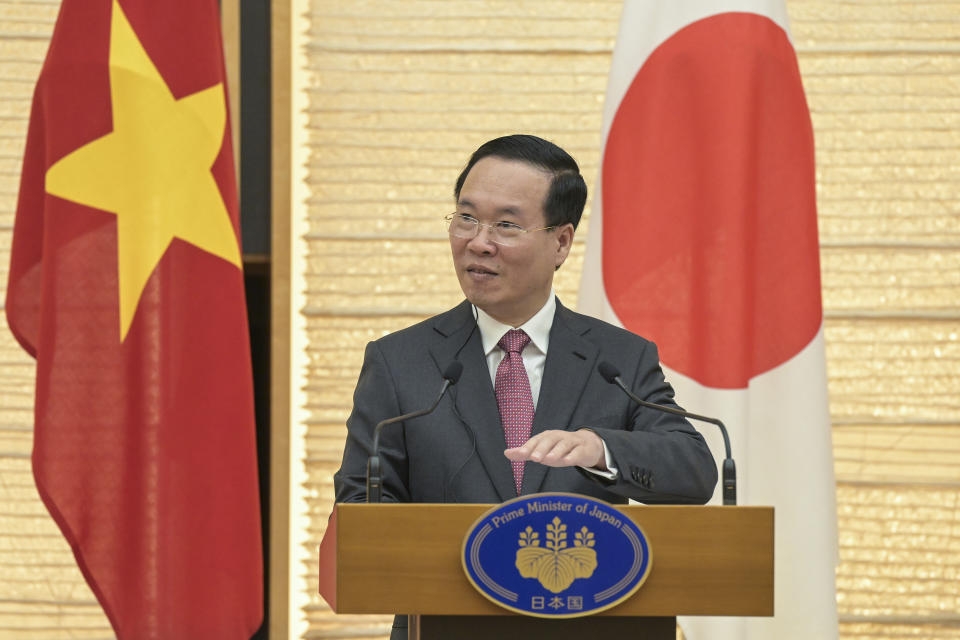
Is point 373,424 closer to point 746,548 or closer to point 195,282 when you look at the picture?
point 746,548

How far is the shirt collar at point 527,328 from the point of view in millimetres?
1931

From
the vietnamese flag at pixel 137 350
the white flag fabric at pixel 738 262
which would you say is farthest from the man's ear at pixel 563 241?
the vietnamese flag at pixel 137 350

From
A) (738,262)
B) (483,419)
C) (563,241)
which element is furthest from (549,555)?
(738,262)

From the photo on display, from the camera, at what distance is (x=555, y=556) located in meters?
1.37

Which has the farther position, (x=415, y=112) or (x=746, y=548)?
(x=415, y=112)

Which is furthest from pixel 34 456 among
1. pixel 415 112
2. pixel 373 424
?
pixel 415 112

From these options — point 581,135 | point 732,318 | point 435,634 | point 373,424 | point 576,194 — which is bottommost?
point 435,634

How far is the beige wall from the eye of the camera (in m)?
3.61

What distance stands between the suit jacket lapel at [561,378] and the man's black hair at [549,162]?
0.60ft

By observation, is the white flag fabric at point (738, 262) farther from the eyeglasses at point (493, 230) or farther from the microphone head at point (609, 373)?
the microphone head at point (609, 373)

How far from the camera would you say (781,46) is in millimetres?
3070

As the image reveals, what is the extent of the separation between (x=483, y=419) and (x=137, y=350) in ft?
4.74

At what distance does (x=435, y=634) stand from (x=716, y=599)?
377mm

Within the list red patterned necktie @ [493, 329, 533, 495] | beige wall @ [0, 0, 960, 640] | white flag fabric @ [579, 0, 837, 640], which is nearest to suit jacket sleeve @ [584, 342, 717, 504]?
red patterned necktie @ [493, 329, 533, 495]
